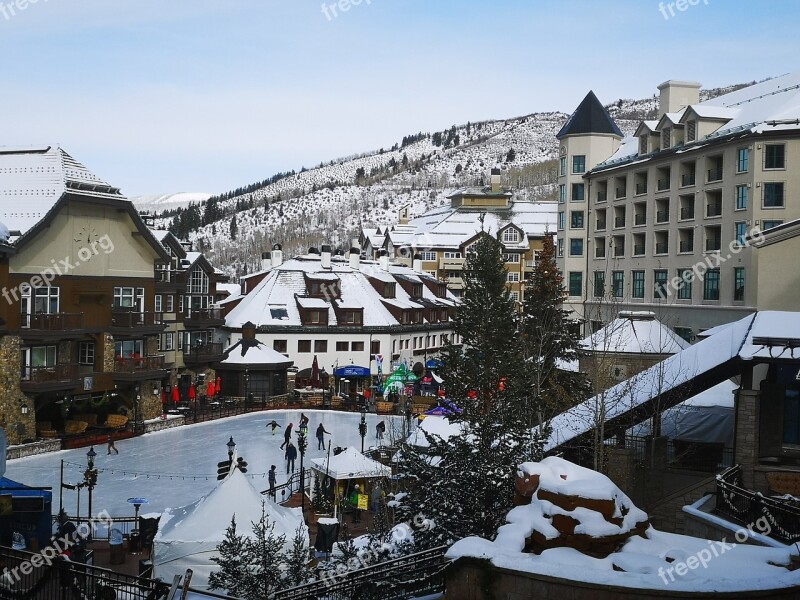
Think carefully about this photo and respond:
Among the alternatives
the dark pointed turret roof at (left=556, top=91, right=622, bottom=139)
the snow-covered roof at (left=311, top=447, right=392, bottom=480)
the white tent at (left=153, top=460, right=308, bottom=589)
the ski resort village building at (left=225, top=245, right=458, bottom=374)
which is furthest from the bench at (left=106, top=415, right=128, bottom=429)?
the dark pointed turret roof at (left=556, top=91, right=622, bottom=139)

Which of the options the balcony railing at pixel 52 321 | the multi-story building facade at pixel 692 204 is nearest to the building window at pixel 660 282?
the multi-story building facade at pixel 692 204

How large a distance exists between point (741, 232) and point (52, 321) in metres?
33.9

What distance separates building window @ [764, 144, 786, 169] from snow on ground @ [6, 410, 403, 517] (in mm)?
22849

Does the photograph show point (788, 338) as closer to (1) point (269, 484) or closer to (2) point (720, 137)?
(1) point (269, 484)

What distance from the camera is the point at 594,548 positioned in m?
10.2

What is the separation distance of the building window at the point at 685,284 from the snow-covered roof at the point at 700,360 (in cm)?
2572

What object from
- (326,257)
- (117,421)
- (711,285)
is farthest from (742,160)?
(117,421)

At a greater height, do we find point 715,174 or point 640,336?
point 715,174

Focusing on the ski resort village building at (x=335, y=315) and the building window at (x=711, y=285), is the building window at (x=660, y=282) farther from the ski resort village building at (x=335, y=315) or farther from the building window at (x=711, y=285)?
the ski resort village building at (x=335, y=315)

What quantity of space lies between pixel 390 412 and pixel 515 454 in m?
29.7

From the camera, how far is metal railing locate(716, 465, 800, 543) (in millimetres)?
12805

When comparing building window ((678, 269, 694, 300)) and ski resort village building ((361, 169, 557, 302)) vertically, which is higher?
ski resort village building ((361, 169, 557, 302))

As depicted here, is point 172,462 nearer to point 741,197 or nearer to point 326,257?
point 741,197

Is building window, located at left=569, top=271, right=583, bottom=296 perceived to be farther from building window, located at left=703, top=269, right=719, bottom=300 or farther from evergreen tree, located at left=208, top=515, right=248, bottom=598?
evergreen tree, located at left=208, top=515, right=248, bottom=598
